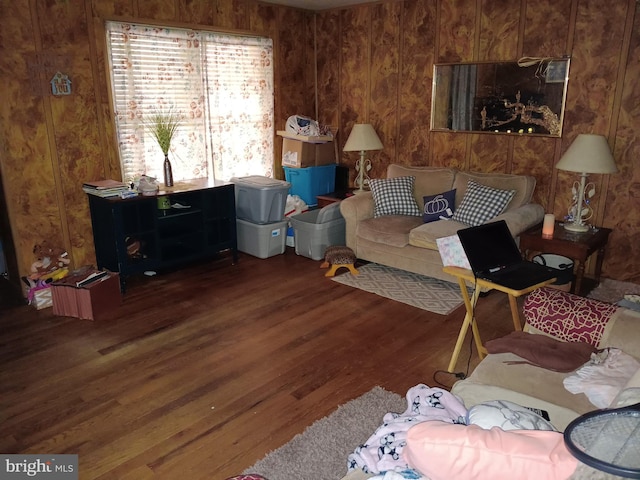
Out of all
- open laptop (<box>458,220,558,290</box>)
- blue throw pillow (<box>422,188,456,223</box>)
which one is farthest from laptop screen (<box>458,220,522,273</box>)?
blue throw pillow (<box>422,188,456,223</box>)

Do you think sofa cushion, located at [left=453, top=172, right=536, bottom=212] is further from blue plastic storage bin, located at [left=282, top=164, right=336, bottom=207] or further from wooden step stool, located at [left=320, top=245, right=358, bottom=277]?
blue plastic storage bin, located at [left=282, top=164, right=336, bottom=207]

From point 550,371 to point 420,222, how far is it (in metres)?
2.50

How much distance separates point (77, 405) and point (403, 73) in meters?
4.22

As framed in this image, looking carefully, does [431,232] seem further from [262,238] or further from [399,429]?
[399,429]

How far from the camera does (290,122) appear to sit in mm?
5535

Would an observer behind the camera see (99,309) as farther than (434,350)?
Yes

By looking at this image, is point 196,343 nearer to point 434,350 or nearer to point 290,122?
point 434,350

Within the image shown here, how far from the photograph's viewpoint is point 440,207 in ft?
14.7

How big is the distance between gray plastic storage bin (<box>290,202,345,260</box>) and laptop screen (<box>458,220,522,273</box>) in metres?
2.21

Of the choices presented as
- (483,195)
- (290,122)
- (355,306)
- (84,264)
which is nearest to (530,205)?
(483,195)

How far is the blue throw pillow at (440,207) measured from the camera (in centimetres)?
445

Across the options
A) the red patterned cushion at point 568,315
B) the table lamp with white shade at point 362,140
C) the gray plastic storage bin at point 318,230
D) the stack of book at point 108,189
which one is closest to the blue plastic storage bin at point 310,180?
the table lamp with white shade at point 362,140

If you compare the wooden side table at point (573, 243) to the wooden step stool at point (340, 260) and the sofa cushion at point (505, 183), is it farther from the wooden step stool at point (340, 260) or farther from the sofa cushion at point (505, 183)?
the wooden step stool at point (340, 260)

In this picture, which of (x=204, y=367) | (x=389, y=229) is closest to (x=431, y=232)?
(x=389, y=229)
